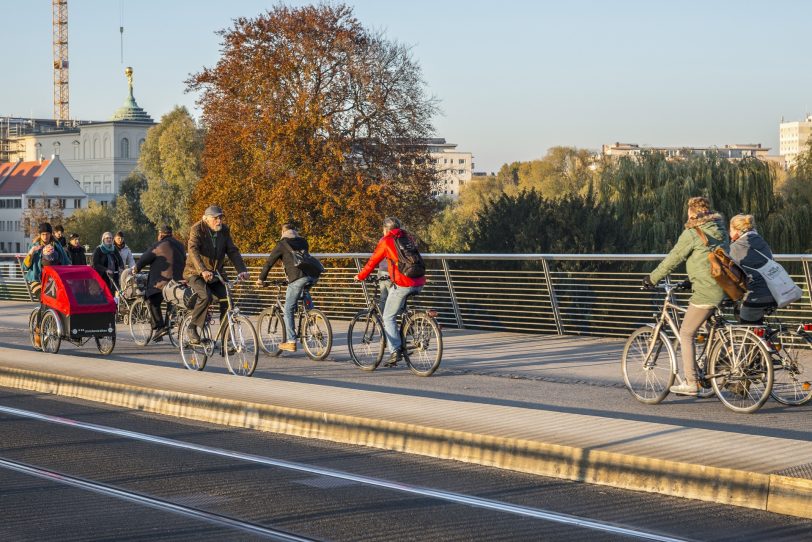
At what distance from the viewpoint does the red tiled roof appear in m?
187

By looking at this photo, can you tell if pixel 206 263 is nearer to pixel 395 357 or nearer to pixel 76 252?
pixel 395 357

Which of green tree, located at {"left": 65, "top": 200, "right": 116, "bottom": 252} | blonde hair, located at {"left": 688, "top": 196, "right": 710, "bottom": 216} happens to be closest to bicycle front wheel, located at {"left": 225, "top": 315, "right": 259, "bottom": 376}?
blonde hair, located at {"left": 688, "top": 196, "right": 710, "bottom": 216}

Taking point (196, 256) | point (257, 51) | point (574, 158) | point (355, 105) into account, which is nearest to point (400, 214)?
point (355, 105)

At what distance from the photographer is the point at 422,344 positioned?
15.6 metres

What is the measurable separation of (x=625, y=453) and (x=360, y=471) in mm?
1891

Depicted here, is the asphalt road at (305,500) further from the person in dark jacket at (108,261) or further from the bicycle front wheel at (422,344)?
the person in dark jacket at (108,261)

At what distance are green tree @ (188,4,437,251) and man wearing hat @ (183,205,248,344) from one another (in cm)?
3654

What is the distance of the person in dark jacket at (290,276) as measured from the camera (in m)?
17.1

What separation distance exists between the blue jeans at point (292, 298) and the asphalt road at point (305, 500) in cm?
604

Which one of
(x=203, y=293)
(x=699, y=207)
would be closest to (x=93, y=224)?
(x=203, y=293)

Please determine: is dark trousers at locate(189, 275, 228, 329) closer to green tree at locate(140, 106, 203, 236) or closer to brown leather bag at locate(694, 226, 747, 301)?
brown leather bag at locate(694, 226, 747, 301)

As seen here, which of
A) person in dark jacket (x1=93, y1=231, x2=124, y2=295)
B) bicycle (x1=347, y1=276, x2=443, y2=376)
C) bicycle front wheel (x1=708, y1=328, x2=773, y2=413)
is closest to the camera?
bicycle front wheel (x1=708, y1=328, x2=773, y2=413)

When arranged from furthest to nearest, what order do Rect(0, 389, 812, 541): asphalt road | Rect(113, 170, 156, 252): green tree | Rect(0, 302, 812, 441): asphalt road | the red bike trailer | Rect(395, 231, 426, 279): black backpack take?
Rect(113, 170, 156, 252): green tree, the red bike trailer, Rect(395, 231, 426, 279): black backpack, Rect(0, 302, 812, 441): asphalt road, Rect(0, 389, 812, 541): asphalt road

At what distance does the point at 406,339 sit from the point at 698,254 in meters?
4.65
